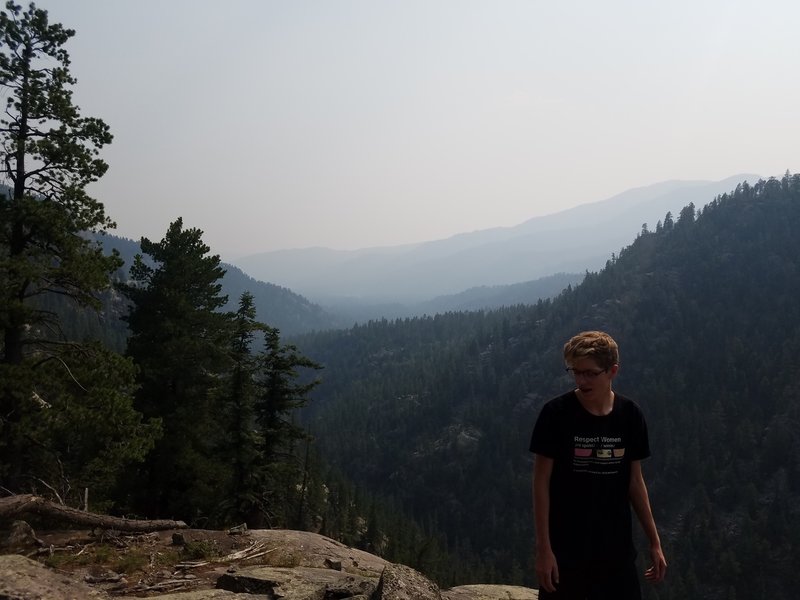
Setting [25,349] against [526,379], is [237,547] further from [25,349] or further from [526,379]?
[526,379]

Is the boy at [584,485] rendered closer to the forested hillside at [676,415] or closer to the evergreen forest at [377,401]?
the evergreen forest at [377,401]

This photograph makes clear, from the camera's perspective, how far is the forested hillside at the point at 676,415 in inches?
4348

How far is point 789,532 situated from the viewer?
348ft

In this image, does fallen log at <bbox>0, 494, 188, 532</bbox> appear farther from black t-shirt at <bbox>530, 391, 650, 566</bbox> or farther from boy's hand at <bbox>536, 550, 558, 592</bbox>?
black t-shirt at <bbox>530, 391, 650, 566</bbox>

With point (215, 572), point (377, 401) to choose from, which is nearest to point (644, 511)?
point (215, 572)

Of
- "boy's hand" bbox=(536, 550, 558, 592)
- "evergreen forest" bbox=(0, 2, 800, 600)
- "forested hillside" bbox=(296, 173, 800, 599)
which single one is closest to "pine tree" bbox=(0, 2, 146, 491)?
"evergreen forest" bbox=(0, 2, 800, 600)

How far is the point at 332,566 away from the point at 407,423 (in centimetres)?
17569

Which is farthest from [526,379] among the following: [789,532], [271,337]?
[271,337]

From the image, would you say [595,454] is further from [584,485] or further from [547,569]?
[547,569]

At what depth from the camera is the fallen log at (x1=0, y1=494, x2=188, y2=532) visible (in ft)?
29.5

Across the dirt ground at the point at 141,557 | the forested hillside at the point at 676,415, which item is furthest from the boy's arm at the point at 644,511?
the forested hillside at the point at 676,415

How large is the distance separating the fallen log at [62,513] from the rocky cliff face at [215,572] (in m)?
0.25

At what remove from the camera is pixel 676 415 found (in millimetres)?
137625

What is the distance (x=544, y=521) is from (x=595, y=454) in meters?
0.82
